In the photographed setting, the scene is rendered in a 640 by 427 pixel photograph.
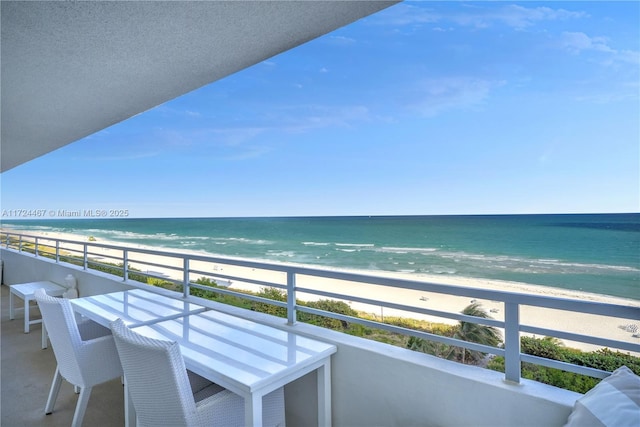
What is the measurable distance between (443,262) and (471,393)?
680 inches

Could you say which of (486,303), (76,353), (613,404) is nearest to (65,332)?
(76,353)

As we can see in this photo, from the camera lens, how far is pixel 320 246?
22.4m

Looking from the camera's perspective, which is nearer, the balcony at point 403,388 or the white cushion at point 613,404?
the white cushion at point 613,404

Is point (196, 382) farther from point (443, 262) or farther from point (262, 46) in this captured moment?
point (443, 262)

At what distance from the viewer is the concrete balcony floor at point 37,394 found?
2.11 metres

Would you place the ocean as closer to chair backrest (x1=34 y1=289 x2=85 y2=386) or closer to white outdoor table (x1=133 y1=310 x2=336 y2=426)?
white outdoor table (x1=133 y1=310 x2=336 y2=426)

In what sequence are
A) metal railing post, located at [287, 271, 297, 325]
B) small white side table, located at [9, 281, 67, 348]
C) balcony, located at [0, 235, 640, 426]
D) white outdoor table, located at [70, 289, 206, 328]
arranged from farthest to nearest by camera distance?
small white side table, located at [9, 281, 67, 348]
white outdoor table, located at [70, 289, 206, 328]
metal railing post, located at [287, 271, 297, 325]
balcony, located at [0, 235, 640, 426]

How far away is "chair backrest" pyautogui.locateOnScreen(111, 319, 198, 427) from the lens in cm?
125

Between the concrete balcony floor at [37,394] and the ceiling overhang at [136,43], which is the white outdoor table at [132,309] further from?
the ceiling overhang at [136,43]

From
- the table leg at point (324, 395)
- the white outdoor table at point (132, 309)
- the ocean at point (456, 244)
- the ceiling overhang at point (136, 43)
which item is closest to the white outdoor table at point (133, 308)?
the white outdoor table at point (132, 309)

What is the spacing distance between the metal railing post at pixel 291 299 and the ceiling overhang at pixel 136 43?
145cm

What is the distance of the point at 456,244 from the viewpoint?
826 inches

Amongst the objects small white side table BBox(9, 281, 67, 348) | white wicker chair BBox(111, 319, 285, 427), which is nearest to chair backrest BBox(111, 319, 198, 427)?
white wicker chair BBox(111, 319, 285, 427)

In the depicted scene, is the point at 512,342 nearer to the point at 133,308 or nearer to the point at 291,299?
the point at 291,299
